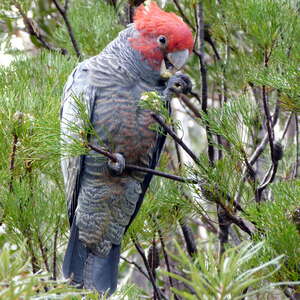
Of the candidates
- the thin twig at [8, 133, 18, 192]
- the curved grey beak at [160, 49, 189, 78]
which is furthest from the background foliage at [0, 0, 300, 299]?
the curved grey beak at [160, 49, 189, 78]

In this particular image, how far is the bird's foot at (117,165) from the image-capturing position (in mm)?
1902

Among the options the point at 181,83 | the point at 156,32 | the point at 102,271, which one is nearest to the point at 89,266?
the point at 102,271

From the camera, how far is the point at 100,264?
2506 millimetres

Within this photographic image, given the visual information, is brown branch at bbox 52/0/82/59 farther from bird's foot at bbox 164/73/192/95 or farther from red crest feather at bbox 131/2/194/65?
bird's foot at bbox 164/73/192/95

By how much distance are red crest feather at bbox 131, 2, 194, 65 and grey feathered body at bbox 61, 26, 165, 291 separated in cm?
5

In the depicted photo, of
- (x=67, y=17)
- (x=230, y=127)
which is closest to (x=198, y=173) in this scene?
(x=230, y=127)

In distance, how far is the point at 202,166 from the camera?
1650 mm

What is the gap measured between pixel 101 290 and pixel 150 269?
265mm

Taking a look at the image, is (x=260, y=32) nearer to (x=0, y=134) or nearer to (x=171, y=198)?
(x=171, y=198)

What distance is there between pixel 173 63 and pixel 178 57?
0.04 m

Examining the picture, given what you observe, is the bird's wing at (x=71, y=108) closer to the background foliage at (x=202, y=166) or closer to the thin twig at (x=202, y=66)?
the background foliage at (x=202, y=166)

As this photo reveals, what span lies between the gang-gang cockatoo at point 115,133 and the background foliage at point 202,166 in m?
0.08

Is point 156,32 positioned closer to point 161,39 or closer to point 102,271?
point 161,39

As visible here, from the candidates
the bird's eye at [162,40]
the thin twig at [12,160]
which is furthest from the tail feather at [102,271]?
the bird's eye at [162,40]
